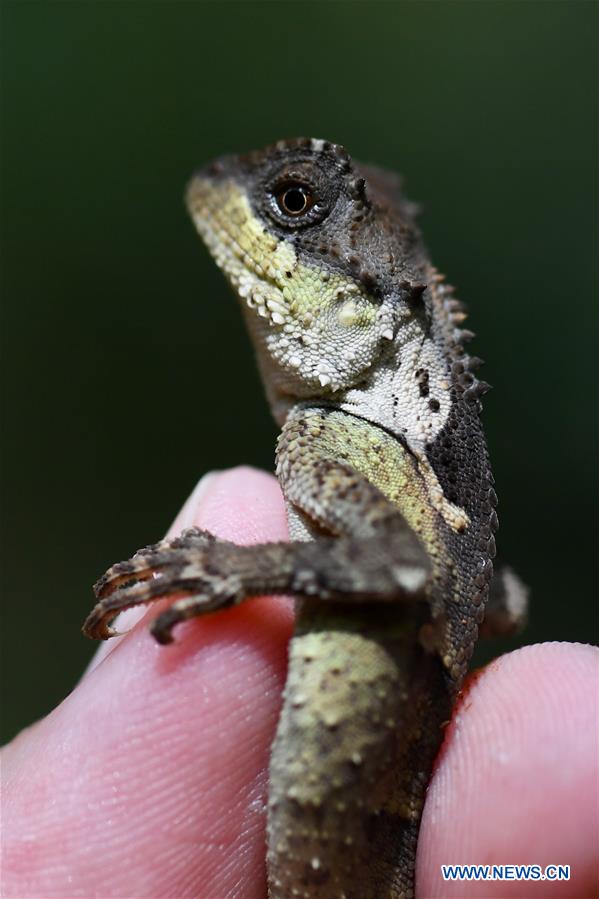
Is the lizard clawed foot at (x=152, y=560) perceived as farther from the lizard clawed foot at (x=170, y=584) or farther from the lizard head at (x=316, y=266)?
the lizard head at (x=316, y=266)

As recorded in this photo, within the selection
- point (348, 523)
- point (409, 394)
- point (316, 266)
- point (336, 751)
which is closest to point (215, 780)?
point (336, 751)

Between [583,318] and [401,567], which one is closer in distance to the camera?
[401,567]

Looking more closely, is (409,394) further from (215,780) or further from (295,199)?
(215,780)

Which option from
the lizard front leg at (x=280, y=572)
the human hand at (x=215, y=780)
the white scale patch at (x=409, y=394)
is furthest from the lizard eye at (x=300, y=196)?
the human hand at (x=215, y=780)

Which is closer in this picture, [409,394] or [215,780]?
[215,780]

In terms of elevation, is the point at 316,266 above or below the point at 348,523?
above

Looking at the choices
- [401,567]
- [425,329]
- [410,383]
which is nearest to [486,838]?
[401,567]

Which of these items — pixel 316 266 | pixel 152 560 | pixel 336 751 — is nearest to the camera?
pixel 336 751

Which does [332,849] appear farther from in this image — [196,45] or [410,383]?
[196,45]

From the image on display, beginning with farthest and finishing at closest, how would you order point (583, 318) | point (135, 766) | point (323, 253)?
point (583, 318), point (323, 253), point (135, 766)
